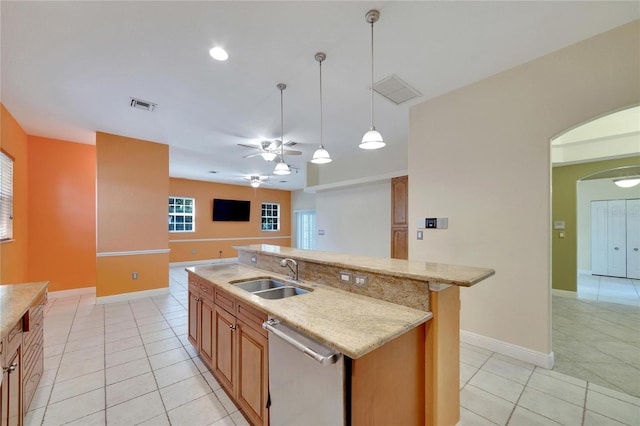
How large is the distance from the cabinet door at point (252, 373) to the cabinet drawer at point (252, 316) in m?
0.03

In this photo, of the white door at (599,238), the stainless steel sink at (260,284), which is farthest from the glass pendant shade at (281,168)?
the white door at (599,238)

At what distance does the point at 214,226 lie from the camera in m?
9.12

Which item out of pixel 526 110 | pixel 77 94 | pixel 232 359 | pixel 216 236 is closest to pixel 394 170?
pixel 526 110

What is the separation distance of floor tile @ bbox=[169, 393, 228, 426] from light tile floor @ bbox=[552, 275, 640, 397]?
3001mm

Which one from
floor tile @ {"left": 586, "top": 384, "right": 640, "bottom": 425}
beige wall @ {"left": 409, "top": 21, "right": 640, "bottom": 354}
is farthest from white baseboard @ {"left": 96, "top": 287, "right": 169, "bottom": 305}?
floor tile @ {"left": 586, "top": 384, "right": 640, "bottom": 425}

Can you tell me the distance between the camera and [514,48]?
7.62 ft

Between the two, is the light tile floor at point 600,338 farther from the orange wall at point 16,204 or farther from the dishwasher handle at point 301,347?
the orange wall at point 16,204

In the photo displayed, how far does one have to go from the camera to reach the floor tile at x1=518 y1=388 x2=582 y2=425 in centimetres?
181

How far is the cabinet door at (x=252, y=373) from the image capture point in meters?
1.56

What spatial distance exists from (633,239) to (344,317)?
847cm

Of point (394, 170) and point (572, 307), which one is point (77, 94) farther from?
point (572, 307)

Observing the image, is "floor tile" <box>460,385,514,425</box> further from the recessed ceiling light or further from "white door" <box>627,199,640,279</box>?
"white door" <box>627,199,640,279</box>

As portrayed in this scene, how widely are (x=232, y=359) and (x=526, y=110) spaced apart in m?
3.46

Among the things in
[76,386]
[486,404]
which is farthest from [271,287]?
[486,404]
